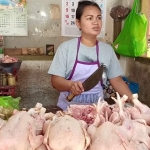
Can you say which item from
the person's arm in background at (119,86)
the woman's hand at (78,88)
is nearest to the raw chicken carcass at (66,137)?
the woman's hand at (78,88)

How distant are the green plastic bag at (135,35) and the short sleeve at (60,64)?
4.34 ft

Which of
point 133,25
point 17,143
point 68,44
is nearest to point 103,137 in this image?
point 17,143

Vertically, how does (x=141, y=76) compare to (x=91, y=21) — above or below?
Result: below

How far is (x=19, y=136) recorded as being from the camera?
0.98 metres

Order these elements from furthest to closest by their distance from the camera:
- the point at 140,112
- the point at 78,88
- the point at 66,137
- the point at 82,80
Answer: the point at 82,80
the point at 78,88
the point at 140,112
the point at 66,137

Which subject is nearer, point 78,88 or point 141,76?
point 78,88

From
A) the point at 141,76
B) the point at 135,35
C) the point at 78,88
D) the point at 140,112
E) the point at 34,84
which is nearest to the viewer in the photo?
the point at 140,112

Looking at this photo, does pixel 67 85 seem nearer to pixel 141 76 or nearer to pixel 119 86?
pixel 119 86

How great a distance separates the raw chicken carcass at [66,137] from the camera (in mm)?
954

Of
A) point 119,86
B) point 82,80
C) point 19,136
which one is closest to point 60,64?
point 82,80

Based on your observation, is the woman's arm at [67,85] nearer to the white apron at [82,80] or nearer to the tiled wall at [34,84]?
the white apron at [82,80]

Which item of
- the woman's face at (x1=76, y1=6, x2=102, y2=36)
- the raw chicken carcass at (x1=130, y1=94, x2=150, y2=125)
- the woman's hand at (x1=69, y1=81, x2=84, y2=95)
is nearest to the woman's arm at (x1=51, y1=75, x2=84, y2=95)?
the woman's hand at (x1=69, y1=81, x2=84, y2=95)

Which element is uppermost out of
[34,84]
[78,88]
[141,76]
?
[78,88]

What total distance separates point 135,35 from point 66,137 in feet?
8.69
